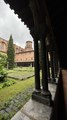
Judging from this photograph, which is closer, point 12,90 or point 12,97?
point 12,97

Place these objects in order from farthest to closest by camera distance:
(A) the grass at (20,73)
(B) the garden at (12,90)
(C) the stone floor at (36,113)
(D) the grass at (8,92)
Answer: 1. (A) the grass at (20,73)
2. (D) the grass at (8,92)
3. (B) the garden at (12,90)
4. (C) the stone floor at (36,113)

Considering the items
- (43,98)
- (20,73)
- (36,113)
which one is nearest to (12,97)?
(43,98)

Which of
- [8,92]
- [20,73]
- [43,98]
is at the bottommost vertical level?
[8,92]

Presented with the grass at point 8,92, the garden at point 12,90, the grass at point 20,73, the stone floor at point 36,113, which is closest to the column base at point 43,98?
the stone floor at point 36,113

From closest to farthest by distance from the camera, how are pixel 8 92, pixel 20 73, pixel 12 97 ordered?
pixel 12 97
pixel 8 92
pixel 20 73

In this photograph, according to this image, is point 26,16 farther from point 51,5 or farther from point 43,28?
point 51,5

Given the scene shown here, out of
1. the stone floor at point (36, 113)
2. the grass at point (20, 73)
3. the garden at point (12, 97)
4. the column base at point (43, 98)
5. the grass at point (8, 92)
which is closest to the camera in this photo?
the stone floor at point (36, 113)

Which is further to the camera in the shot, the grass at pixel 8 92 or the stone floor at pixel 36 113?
the grass at pixel 8 92

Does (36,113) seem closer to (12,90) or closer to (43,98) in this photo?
(43,98)

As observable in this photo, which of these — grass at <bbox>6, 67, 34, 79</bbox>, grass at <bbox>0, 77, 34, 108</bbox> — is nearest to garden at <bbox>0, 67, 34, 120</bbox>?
grass at <bbox>0, 77, 34, 108</bbox>

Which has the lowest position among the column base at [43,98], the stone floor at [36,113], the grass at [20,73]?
the grass at [20,73]

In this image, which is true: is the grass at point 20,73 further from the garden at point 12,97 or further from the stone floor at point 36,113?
the stone floor at point 36,113

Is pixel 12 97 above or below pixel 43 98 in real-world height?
below

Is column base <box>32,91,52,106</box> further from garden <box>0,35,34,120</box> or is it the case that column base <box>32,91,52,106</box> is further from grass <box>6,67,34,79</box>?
grass <box>6,67,34,79</box>
